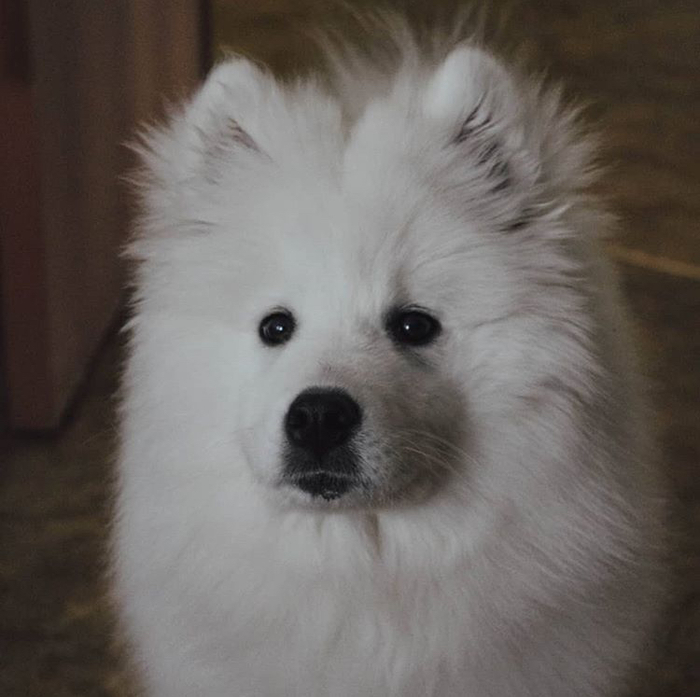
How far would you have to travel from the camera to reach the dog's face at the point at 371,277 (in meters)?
1.91

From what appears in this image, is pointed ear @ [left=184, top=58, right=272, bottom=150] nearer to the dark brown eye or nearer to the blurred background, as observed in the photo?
the dark brown eye

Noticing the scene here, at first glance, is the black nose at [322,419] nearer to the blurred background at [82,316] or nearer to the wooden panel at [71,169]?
the blurred background at [82,316]

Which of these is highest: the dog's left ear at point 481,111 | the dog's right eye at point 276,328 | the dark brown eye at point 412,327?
the dog's left ear at point 481,111

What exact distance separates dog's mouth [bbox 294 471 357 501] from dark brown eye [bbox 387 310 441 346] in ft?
0.84

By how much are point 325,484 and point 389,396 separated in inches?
6.7

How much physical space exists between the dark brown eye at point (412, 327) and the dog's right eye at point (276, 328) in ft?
0.54

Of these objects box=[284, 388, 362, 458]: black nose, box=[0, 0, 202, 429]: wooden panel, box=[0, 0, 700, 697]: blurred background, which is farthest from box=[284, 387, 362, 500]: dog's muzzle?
box=[0, 0, 202, 429]: wooden panel

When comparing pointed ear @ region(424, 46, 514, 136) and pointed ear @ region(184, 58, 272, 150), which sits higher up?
pointed ear @ region(424, 46, 514, 136)

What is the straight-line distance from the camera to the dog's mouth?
1887 mm

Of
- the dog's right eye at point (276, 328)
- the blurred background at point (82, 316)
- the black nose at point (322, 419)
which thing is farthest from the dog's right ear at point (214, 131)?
the blurred background at point (82, 316)

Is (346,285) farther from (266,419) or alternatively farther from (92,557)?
(92,557)

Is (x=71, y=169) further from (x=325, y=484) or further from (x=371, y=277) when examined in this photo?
(x=325, y=484)

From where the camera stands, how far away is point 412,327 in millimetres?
1996

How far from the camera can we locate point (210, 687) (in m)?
2.17
